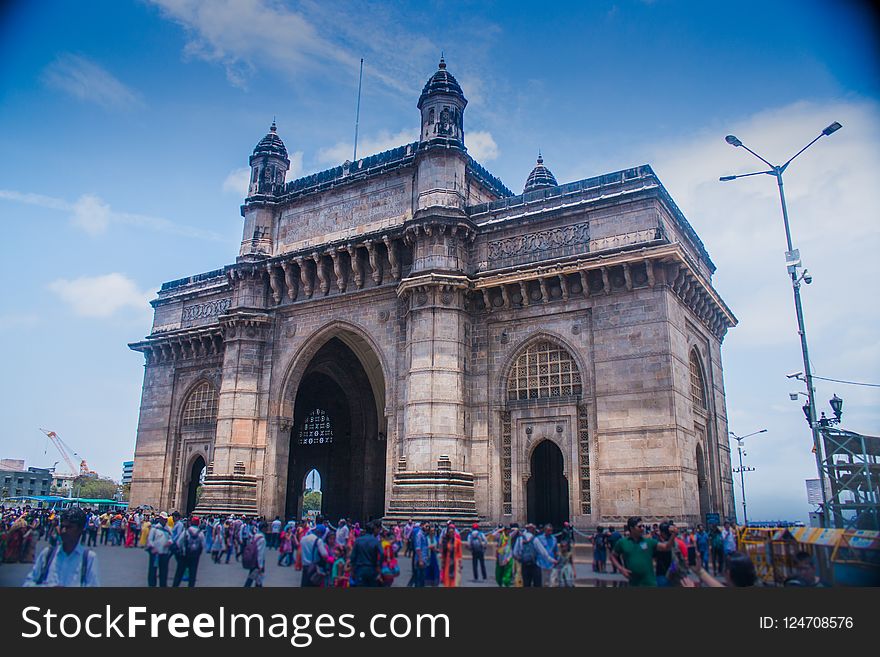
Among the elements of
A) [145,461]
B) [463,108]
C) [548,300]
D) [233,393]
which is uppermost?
[463,108]

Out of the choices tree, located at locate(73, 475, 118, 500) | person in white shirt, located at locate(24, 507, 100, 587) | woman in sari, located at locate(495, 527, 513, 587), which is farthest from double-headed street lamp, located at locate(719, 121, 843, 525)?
tree, located at locate(73, 475, 118, 500)

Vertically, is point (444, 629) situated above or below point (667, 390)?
below

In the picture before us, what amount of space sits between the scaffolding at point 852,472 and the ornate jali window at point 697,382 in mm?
5583

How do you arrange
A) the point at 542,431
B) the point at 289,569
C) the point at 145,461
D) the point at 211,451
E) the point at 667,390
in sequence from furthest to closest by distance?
the point at 145,461 → the point at 211,451 → the point at 542,431 → the point at 667,390 → the point at 289,569

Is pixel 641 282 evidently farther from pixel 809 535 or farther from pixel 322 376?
pixel 322 376

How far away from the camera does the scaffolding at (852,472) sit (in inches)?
746

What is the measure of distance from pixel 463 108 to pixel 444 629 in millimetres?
23271

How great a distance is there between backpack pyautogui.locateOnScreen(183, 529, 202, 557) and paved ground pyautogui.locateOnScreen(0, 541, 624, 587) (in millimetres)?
1740

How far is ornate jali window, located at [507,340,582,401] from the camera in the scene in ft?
78.9

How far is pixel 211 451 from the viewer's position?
111 ft

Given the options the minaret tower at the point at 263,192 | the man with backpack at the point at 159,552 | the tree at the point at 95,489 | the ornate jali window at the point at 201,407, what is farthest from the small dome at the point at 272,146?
the tree at the point at 95,489

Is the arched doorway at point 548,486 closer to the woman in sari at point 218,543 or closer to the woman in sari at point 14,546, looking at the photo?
the woman in sari at point 218,543

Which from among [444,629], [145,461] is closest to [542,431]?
[444,629]

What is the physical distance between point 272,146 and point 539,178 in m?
14.1
